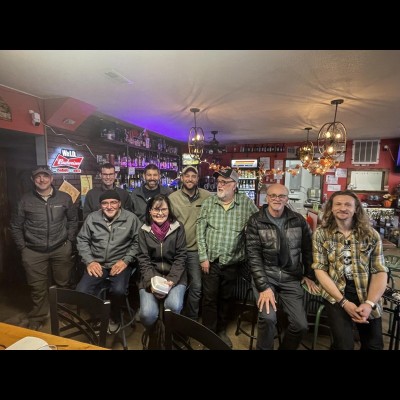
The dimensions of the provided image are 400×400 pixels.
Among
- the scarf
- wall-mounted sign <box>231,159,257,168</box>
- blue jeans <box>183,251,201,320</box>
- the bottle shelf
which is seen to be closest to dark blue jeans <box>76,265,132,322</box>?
the scarf

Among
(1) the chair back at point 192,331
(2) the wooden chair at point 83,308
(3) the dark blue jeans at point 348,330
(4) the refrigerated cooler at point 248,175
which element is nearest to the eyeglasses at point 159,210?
(2) the wooden chair at point 83,308

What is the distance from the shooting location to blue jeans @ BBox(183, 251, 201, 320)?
212cm

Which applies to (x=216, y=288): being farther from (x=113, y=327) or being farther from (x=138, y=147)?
(x=138, y=147)

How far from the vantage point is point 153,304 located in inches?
70.4

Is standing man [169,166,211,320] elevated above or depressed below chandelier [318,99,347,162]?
below

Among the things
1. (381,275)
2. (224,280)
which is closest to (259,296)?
(224,280)

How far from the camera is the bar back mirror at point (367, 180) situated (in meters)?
6.12

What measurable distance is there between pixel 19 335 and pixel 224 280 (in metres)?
1.49

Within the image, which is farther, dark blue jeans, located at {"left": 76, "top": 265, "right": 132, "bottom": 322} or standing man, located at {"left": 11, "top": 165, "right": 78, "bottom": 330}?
standing man, located at {"left": 11, "top": 165, "right": 78, "bottom": 330}

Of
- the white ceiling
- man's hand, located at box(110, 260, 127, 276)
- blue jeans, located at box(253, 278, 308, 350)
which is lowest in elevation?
blue jeans, located at box(253, 278, 308, 350)

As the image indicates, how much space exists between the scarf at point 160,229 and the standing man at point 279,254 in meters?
0.73

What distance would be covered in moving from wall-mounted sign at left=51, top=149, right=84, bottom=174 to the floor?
169cm

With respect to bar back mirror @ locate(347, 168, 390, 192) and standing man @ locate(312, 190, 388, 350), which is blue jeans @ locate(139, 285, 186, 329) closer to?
standing man @ locate(312, 190, 388, 350)
